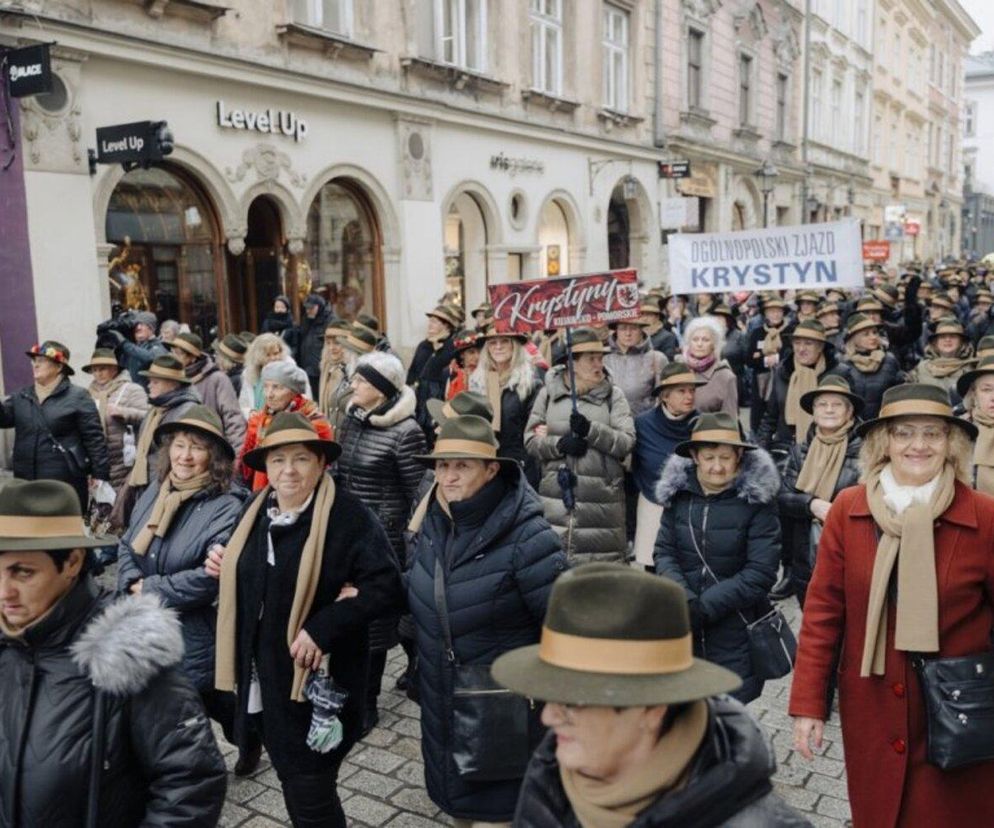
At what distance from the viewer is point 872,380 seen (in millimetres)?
6816

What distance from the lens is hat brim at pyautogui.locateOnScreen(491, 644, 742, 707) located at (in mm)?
1602

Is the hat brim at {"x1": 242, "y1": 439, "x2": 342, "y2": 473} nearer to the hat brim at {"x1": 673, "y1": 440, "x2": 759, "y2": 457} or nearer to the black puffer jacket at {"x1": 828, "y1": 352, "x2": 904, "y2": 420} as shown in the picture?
the hat brim at {"x1": 673, "y1": 440, "x2": 759, "y2": 457}

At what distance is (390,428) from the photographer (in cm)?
488

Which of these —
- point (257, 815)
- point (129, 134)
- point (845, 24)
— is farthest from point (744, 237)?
point (845, 24)

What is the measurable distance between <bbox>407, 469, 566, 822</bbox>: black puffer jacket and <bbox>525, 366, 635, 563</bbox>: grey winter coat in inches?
79.9

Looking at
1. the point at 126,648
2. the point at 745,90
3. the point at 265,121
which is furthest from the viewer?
the point at 745,90

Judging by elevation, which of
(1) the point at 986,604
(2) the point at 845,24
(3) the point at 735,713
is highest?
(2) the point at 845,24

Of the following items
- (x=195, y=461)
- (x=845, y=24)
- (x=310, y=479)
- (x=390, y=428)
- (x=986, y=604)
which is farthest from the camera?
(x=845, y=24)

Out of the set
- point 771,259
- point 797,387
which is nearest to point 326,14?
point 771,259

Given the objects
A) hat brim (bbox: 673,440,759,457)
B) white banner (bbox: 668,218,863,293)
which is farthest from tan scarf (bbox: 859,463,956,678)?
white banner (bbox: 668,218,863,293)

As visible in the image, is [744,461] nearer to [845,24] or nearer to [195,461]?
[195,461]

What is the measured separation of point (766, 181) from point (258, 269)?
1883 cm

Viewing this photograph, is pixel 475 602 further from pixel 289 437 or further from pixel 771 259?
pixel 771 259

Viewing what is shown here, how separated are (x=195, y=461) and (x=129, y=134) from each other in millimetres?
6937
